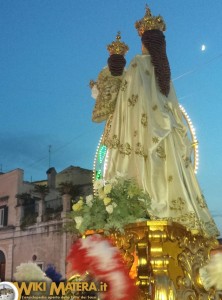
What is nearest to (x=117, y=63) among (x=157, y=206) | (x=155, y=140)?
(x=155, y=140)

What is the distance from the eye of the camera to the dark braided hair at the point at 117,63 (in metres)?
6.46

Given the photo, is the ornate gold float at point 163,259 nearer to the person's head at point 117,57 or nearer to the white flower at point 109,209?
the white flower at point 109,209

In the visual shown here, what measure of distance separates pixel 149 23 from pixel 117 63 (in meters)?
0.74

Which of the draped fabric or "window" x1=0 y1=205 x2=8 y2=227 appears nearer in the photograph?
the draped fabric

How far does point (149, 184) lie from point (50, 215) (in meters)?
21.7

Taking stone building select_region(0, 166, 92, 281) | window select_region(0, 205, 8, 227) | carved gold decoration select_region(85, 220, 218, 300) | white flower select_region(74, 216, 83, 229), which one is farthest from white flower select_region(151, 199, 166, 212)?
window select_region(0, 205, 8, 227)

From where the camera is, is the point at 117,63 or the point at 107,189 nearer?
the point at 107,189

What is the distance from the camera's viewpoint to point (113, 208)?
5.02 meters

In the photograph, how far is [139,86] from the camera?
19.9 ft

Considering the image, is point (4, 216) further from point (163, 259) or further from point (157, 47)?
point (163, 259)

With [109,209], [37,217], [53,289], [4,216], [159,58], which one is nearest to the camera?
[53,289]

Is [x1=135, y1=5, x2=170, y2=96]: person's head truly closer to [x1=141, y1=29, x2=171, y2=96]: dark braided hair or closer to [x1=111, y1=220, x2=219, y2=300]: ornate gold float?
[x1=141, y1=29, x2=171, y2=96]: dark braided hair

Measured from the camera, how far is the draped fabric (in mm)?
5371

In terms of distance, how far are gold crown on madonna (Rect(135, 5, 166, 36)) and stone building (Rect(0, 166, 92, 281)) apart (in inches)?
758
